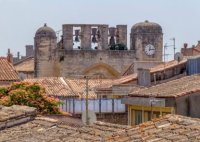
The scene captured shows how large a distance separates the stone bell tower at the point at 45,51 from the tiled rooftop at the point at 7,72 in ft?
52.4

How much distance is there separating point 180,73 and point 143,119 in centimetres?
796

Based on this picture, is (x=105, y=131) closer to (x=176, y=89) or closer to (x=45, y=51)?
(x=176, y=89)

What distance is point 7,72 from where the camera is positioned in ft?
142

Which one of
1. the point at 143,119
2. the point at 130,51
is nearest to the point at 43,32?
the point at 130,51

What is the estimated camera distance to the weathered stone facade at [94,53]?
60.5 meters

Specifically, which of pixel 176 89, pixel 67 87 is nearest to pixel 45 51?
pixel 67 87

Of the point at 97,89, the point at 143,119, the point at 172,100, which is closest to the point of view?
the point at 172,100

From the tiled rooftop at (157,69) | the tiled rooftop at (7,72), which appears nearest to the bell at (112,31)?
the tiled rooftop at (7,72)

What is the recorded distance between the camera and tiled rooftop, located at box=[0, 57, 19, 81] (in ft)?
138

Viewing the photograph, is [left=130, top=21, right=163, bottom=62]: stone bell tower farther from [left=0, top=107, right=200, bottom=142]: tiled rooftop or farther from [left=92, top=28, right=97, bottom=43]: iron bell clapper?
[left=0, top=107, right=200, bottom=142]: tiled rooftop

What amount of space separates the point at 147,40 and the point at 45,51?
866cm

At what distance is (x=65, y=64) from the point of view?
6103 cm

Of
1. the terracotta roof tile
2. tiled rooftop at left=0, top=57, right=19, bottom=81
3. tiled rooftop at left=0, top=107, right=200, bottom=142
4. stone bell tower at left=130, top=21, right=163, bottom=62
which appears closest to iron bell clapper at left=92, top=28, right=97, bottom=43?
stone bell tower at left=130, top=21, right=163, bottom=62

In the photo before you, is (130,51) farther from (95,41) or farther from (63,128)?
(63,128)
